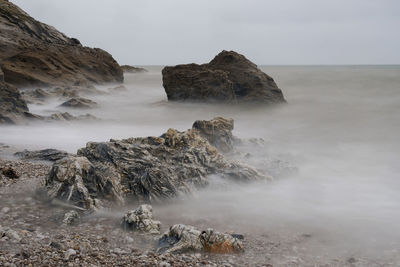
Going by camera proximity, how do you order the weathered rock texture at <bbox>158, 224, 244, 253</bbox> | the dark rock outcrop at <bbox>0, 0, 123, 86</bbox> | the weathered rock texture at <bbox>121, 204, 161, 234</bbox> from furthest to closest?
the dark rock outcrop at <bbox>0, 0, 123, 86</bbox>, the weathered rock texture at <bbox>121, 204, 161, 234</bbox>, the weathered rock texture at <bbox>158, 224, 244, 253</bbox>

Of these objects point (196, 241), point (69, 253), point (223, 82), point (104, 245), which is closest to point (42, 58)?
point (223, 82)

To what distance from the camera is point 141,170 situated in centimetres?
830

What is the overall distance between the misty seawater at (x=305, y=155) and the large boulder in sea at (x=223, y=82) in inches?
39.3

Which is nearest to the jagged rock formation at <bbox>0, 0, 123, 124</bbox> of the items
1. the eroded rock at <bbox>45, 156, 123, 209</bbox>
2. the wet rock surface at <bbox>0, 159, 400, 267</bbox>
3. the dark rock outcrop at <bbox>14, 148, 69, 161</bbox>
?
the dark rock outcrop at <bbox>14, 148, 69, 161</bbox>

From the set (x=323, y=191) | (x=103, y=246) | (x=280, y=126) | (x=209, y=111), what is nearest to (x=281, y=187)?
(x=323, y=191)

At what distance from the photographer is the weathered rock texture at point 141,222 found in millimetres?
6227

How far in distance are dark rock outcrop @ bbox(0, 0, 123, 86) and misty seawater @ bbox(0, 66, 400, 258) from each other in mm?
5891

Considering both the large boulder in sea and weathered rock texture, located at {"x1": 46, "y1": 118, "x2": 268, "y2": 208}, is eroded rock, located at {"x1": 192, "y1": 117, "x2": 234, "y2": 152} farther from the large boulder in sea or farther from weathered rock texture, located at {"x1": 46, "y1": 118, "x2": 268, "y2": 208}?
the large boulder in sea

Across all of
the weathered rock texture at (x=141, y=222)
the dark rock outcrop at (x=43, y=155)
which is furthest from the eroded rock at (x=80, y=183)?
the dark rock outcrop at (x=43, y=155)

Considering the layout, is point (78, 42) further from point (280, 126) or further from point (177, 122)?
point (280, 126)

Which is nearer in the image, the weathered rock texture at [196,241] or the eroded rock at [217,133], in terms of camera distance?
the weathered rock texture at [196,241]

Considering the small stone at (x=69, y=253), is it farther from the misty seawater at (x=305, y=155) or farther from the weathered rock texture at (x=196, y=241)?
the misty seawater at (x=305, y=155)

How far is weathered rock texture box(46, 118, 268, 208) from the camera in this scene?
7367 millimetres

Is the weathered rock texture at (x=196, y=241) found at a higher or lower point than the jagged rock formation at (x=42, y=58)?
lower
